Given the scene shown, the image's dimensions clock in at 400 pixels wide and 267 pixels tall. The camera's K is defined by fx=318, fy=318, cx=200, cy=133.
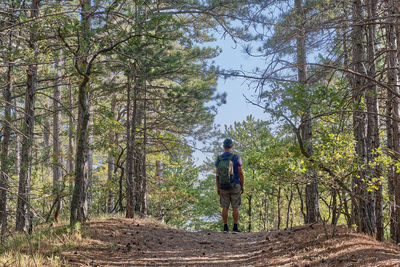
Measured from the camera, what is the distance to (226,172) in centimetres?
798

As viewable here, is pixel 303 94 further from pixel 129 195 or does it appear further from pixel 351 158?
pixel 129 195

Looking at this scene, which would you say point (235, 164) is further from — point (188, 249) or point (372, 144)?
point (372, 144)

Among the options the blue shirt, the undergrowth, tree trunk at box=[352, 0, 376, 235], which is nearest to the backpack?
the blue shirt

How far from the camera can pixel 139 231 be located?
7492 millimetres

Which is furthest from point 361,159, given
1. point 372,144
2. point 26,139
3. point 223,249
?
point 26,139

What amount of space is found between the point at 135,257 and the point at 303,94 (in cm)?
409

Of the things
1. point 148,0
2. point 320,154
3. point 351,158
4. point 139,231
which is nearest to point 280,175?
point 320,154

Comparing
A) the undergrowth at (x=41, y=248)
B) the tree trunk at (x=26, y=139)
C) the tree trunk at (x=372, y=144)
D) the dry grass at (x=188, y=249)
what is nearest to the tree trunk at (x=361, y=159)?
the tree trunk at (x=372, y=144)

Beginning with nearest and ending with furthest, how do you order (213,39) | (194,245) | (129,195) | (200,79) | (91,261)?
(91,261)
(194,245)
(129,195)
(200,79)
(213,39)

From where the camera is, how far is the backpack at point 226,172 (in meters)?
7.98

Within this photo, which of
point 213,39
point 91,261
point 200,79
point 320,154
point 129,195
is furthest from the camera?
point 213,39

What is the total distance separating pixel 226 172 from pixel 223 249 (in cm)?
206

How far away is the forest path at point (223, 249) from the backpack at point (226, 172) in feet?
4.12

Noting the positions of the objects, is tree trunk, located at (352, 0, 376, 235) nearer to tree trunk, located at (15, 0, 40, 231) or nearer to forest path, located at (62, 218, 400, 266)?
forest path, located at (62, 218, 400, 266)
